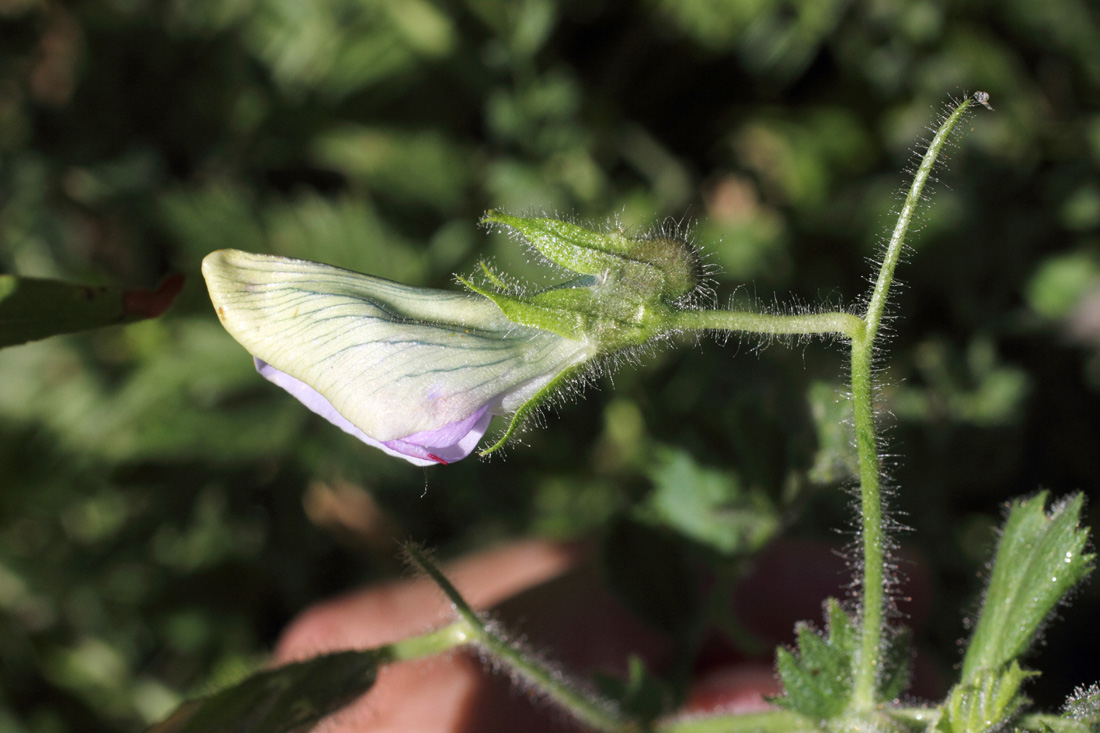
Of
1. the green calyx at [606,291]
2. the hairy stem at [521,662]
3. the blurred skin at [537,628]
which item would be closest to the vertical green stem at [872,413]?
the green calyx at [606,291]

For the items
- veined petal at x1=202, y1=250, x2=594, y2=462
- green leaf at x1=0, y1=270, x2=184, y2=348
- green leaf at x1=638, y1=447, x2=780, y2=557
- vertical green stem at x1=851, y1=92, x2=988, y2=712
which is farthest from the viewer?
green leaf at x1=638, y1=447, x2=780, y2=557

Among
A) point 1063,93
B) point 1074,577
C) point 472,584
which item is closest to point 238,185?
point 472,584

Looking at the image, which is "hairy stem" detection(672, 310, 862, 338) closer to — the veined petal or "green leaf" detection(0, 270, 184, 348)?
the veined petal

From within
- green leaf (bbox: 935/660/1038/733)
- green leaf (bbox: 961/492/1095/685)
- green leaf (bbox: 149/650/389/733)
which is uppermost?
green leaf (bbox: 961/492/1095/685)

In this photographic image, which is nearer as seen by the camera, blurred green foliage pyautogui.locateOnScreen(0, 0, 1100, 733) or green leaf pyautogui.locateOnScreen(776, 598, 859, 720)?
green leaf pyautogui.locateOnScreen(776, 598, 859, 720)

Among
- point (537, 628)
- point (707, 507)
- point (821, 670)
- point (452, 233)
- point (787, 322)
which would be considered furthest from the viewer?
point (452, 233)

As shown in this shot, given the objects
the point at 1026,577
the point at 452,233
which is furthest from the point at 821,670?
the point at 452,233

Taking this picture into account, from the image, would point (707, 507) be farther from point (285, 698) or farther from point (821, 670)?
point (285, 698)

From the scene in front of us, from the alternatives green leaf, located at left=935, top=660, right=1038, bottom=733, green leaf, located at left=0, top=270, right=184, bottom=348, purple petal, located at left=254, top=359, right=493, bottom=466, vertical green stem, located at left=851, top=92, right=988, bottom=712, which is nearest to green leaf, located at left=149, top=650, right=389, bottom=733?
purple petal, located at left=254, top=359, right=493, bottom=466
